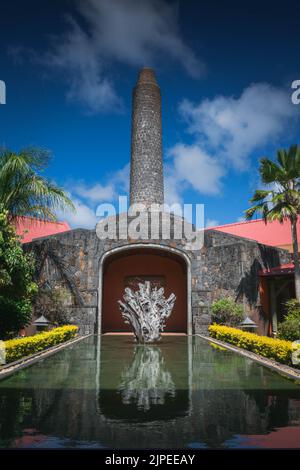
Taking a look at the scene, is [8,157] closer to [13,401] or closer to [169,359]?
[169,359]

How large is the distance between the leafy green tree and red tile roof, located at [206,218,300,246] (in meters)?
14.6

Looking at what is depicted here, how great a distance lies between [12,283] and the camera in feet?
39.2

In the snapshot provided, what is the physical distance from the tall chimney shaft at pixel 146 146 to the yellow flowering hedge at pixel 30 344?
960 cm

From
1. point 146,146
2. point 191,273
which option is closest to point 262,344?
point 191,273

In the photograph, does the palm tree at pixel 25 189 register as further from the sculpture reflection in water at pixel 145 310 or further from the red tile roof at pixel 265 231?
the red tile roof at pixel 265 231

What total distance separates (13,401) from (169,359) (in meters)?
5.30

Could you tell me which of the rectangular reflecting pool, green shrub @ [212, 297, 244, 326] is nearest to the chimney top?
green shrub @ [212, 297, 244, 326]

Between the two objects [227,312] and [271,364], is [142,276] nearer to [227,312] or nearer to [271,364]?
[227,312]

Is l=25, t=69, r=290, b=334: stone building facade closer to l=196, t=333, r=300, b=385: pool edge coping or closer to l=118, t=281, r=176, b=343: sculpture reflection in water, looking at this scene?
l=118, t=281, r=176, b=343: sculpture reflection in water

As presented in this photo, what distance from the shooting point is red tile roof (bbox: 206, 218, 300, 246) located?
77.9 feet

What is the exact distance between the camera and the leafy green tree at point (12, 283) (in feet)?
37.3

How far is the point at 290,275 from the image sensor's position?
1792cm

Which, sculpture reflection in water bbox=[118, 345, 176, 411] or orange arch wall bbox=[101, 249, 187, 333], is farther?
orange arch wall bbox=[101, 249, 187, 333]
